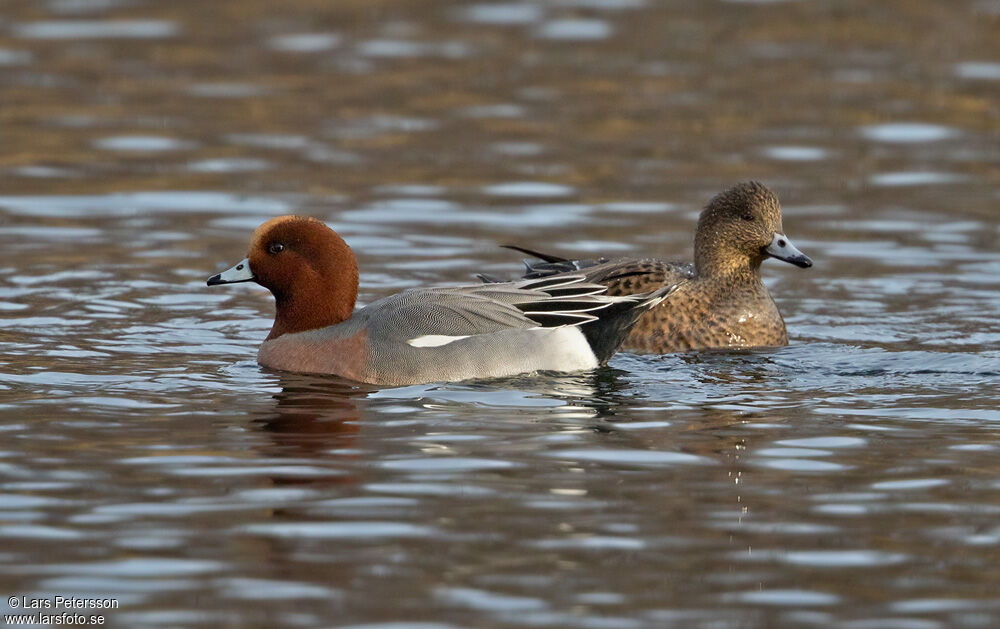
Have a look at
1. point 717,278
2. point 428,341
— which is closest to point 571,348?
point 428,341

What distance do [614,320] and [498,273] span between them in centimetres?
262

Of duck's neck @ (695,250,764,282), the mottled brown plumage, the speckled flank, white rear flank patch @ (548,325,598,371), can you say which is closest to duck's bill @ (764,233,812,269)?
the mottled brown plumage

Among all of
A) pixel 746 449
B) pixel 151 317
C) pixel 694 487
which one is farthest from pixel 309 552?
pixel 151 317

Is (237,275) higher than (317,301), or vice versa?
(237,275)

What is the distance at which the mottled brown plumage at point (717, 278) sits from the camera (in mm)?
9273

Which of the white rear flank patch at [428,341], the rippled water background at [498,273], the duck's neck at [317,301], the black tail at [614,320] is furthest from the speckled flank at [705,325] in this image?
the duck's neck at [317,301]

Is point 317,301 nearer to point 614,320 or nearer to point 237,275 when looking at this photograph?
point 237,275

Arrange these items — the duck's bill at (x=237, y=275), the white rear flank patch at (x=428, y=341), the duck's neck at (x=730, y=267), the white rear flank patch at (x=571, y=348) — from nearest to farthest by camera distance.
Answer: the white rear flank patch at (x=428, y=341), the white rear flank patch at (x=571, y=348), the duck's bill at (x=237, y=275), the duck's neck at (x=730, y=267)

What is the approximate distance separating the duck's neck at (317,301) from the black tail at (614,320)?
1191mm

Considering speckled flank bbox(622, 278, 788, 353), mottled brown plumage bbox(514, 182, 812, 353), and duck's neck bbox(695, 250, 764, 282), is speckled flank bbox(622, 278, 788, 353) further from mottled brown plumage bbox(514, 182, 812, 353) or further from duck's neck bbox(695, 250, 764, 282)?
duck's neck bbox(695, 250, 764, 282)

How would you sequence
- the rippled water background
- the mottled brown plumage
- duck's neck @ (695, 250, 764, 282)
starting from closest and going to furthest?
the rippled water background → the mottled brown plumage → duck's neck @ (695, 250, 764, 282)

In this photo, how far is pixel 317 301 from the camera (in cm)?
870

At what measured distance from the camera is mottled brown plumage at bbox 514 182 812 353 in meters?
9.27

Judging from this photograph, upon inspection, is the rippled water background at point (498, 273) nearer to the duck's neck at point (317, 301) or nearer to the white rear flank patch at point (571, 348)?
the white rear flank patch at point (571, 348)
